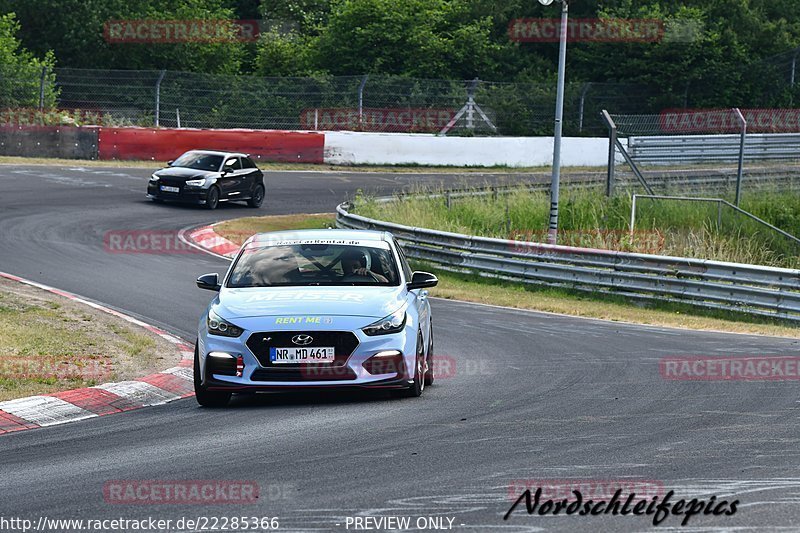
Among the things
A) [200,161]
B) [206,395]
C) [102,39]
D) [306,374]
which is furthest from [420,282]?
[102,39]

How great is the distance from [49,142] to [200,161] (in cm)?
860

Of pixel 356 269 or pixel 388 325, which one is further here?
pixel 356 269

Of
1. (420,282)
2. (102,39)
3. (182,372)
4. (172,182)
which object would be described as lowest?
(182,372)

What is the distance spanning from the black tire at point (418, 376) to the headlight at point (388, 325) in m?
0.30

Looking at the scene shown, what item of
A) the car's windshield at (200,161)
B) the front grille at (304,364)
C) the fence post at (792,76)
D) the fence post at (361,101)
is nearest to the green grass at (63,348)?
the front grille at (304,364)

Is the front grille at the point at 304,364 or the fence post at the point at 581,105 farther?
the fence post at the point at 581,105

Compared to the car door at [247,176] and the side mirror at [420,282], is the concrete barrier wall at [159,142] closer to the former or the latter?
the car door at [247,176]

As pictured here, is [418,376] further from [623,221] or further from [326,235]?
[623,221]

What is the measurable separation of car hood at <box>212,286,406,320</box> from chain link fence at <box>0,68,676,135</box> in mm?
29115

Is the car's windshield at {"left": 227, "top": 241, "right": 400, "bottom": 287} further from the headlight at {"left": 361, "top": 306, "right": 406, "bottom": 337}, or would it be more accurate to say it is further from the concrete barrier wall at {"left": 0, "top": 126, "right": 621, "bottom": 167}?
the concrete barrier wall at {"left": 0, "top": 126, "right": 621, "bottom": 167}

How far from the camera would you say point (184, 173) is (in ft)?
96.9

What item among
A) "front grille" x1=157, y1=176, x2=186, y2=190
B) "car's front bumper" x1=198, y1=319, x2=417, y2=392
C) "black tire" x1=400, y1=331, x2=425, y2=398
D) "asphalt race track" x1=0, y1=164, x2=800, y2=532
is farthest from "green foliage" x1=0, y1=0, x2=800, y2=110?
"car's front bumper" x1=198, y1=319, x2=417, y2=392

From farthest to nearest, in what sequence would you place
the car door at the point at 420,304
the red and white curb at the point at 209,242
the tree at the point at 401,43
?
the tree at the point at 401,43, the red and white curb at the point at 209,242, the car door at the point at 420,304

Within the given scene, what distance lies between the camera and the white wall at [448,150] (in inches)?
1593
